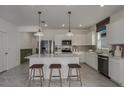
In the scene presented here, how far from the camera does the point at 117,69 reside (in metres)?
4.59

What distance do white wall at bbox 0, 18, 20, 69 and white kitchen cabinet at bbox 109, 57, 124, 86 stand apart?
509 cm

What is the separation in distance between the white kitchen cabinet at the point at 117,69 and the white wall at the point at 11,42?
5.09 meters

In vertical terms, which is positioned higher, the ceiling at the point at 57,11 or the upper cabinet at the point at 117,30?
the ceiling at the point at 57,11

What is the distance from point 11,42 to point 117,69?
582cm

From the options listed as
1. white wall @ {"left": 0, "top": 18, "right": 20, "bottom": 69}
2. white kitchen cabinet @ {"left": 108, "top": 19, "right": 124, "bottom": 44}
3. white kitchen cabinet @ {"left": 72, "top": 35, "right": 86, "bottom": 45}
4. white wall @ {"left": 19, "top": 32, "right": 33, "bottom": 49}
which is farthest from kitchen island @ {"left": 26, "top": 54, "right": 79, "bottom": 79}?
white kitchen cabinet @ {"left": 72, "top": 35, "right": 86, "bottom": 45}

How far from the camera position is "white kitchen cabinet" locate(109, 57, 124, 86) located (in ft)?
14.4

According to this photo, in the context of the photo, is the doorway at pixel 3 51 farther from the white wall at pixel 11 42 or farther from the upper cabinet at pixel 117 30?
the upper cabinet at pixel 117 30

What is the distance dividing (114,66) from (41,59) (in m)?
2.61

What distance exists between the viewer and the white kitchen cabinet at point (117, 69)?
4.38m

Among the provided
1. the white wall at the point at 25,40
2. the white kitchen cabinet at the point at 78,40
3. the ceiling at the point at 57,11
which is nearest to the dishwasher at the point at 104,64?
the ceiling at the point at 57,11

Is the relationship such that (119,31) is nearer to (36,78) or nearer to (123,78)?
(123,78)

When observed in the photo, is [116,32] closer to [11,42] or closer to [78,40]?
[78,40]
